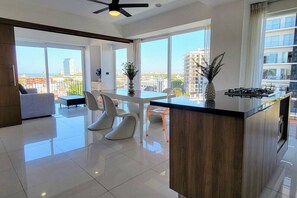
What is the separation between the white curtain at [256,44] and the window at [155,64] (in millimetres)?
2687

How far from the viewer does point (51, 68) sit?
7.51 meters

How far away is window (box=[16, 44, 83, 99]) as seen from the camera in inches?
275

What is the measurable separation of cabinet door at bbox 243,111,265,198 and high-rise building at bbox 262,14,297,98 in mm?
2713

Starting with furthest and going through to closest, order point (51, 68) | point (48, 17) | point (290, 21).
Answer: point (51, 68) < point (48, 17) < point (290, 21)

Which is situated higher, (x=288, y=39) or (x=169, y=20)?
(x=169, y=20)

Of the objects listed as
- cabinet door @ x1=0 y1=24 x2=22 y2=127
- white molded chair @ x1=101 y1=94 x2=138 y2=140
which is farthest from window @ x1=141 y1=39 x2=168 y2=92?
cabinet door @ x1=0 y1=24 x2=22 y2=127

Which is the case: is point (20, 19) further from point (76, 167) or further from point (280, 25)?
point (280, 25)

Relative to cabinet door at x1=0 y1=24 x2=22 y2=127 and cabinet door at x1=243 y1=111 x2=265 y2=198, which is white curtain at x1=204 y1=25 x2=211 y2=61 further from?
cabinet door at x1=0 y1=24 x2=22 y2=127

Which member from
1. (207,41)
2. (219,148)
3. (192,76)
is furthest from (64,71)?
(219,148)

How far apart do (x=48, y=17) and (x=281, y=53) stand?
5.50 m

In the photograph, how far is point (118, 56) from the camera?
7898mm

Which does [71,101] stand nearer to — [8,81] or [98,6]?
[8,81]

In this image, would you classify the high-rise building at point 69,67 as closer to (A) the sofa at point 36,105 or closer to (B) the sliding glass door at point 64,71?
(B) the sliding glass door at point 64,71

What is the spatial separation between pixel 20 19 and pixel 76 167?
393 centimetres
